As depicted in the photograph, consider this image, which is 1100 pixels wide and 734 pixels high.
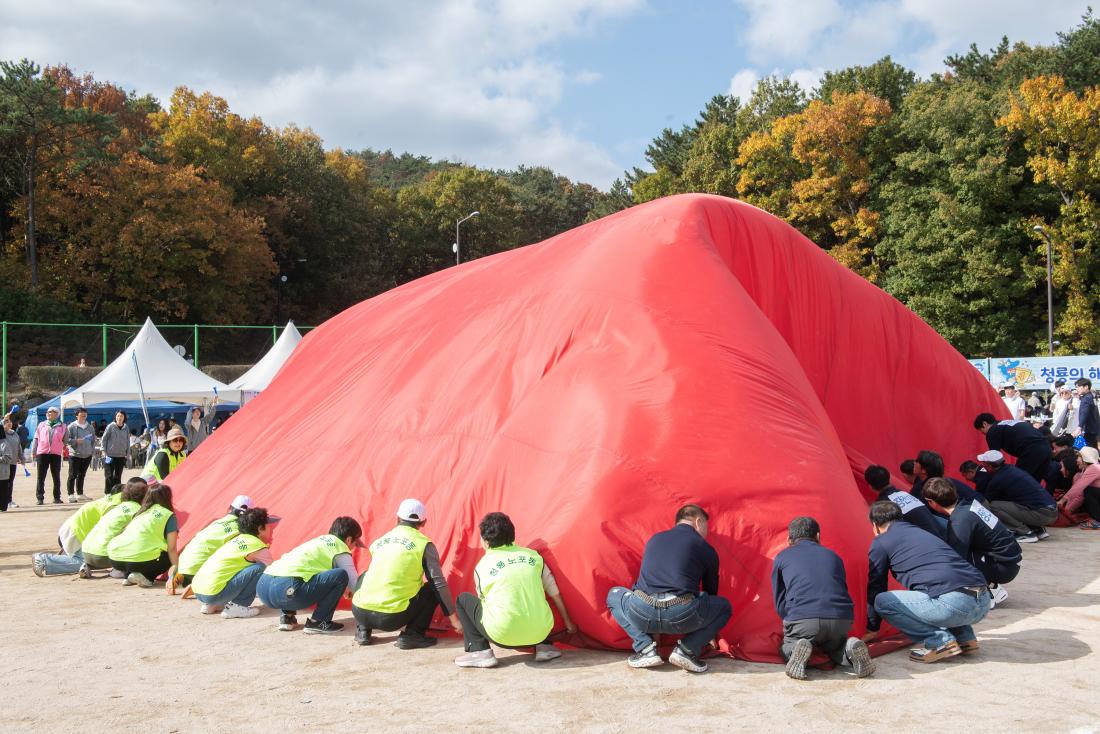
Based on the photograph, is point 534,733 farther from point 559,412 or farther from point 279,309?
point 279,309

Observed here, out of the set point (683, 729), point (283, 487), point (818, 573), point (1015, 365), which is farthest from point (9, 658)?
point (1015, 365)

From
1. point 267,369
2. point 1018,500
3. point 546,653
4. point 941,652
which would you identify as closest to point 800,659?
point 941,652

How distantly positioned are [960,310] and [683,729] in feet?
118

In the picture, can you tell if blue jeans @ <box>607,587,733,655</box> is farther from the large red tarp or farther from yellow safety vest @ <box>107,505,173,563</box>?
yellow safety vest @ <box>107,505,173,563</box>

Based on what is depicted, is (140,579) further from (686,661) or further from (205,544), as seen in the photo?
(686,661)

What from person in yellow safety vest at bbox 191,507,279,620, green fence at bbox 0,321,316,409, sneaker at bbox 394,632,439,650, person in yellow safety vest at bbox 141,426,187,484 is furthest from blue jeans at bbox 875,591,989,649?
green fence at bbox 0,321,316,409

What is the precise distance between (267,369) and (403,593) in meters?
18.7

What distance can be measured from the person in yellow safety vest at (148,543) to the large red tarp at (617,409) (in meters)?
0.88

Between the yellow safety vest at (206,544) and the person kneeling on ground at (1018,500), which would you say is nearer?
the yellow safety vest at (206,544)

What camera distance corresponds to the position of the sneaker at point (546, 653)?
20.7 feet

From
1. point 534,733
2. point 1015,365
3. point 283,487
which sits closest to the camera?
point 534,733

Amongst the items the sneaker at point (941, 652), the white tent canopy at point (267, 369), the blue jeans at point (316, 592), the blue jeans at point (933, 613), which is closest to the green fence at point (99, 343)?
the white tent canopy at point (267, 369)

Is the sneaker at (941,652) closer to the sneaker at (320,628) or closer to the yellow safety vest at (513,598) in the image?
the yellow safety vest at (513,598)

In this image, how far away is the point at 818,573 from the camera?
5891mm
